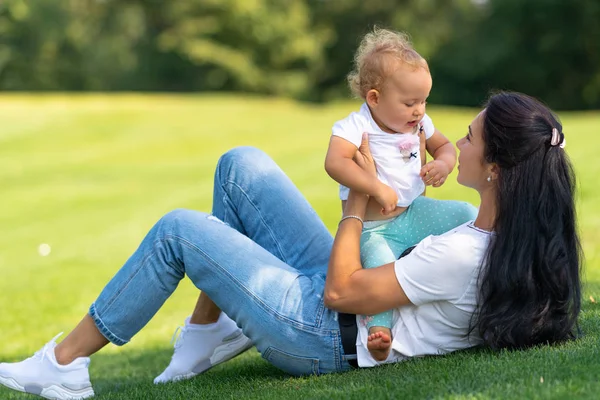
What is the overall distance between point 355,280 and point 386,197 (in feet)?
1.27

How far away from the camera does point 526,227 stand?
2.66m

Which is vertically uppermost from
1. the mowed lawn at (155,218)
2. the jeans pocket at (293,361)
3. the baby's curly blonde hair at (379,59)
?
the baby's curly blonde hair at (379,59)

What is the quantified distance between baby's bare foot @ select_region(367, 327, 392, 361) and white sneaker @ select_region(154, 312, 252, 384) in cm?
85

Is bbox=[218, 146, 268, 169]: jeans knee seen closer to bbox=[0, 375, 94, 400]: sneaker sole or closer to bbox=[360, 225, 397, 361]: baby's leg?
bbox=[360, 225, 397, 361]: baby's leg

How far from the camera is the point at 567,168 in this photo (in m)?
2.74

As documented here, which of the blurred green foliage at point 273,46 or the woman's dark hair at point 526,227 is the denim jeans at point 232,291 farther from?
the blurred green foliage at point 273,46

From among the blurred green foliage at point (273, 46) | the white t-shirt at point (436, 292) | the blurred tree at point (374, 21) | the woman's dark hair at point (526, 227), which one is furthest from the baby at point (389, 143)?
the blurred tree at point (374, 21)

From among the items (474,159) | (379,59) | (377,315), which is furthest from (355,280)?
(379,59)

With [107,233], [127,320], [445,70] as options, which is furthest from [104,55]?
[127,320]

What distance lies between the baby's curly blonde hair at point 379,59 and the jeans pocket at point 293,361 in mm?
1075

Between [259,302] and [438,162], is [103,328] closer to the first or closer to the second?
[259,302]

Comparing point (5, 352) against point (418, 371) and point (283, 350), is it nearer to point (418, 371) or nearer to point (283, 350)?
point (283, 350)

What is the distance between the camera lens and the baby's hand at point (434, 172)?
3125 mm

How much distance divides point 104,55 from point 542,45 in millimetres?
20196
